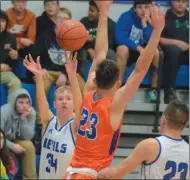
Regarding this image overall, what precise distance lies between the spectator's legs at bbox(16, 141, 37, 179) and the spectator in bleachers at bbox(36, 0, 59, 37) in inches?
72.6

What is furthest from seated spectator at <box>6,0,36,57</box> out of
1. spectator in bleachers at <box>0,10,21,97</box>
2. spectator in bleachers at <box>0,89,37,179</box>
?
spectator in bleachers at <box>0,89,37,179</box>

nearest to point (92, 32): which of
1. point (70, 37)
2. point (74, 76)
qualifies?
point (70, 37)

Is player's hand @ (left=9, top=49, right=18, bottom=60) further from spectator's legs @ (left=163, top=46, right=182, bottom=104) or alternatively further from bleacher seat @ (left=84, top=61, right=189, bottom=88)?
spectator's legs @ (left=163, top=46, right=182, bottom=104)

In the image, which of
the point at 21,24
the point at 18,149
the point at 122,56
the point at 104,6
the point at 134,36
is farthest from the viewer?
the point at 21,24

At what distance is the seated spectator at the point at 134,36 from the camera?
876 cm

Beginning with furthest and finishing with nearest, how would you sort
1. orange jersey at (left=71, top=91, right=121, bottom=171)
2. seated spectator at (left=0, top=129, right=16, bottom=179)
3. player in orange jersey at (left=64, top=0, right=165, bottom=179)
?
seated spectator at (left=0, top=129, right=16, bottom=179)
orange jersey at (left=71, top=91, right=121, bottom=171)
player in orange jersey at (left=64, top=0, right=165, bottom=179)

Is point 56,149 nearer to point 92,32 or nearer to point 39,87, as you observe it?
point 39,87

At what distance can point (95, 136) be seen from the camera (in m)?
4.82

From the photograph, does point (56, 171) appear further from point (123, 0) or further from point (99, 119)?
point (123, 0)

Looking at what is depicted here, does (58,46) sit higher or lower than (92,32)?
lower

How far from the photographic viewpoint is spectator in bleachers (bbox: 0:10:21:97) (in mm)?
8344

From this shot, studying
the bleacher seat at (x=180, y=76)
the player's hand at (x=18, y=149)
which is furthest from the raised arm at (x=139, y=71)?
the bleacher seat at (x=180, y=76)

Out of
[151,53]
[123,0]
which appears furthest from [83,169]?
[123,0]

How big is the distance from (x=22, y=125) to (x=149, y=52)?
155 inches
